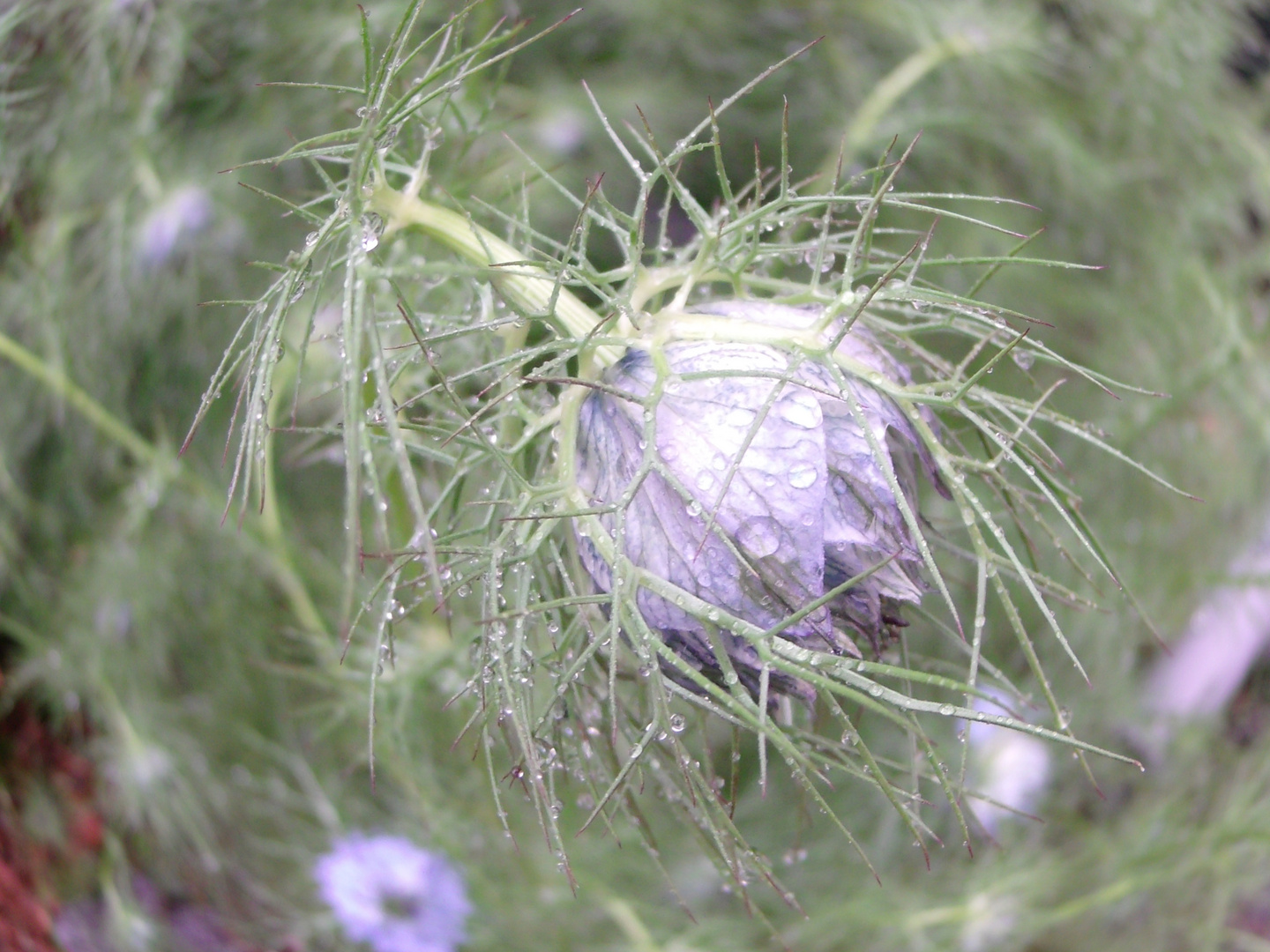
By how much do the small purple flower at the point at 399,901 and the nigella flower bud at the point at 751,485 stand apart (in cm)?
62

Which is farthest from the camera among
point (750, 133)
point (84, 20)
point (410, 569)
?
point (750, 133)

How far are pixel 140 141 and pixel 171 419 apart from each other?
30 cm

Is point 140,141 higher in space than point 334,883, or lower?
higher

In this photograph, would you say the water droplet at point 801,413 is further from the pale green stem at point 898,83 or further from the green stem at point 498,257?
the pale green stem at point 898,83

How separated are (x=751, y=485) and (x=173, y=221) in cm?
75

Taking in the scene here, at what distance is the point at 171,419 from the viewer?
1.06 m

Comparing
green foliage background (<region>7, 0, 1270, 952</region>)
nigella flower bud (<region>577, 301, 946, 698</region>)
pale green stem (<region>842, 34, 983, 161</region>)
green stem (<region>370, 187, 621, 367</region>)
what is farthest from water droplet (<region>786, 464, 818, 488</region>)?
pale green stem (<region>842, 34, 983, 161</region>)

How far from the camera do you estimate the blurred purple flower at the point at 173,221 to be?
3.05ft

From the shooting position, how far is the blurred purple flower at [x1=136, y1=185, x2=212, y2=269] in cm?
93

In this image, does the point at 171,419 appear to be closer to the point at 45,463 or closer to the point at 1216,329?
the point at 45,463

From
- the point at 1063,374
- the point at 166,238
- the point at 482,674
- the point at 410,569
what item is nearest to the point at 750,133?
the point at 1063,374

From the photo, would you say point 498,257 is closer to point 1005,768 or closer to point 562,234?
point 562,234

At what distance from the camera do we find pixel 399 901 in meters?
0.94

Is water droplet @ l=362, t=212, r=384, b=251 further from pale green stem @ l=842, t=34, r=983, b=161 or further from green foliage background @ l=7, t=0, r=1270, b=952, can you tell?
pale green stem @ l=842, t=34, r=983, b=161
